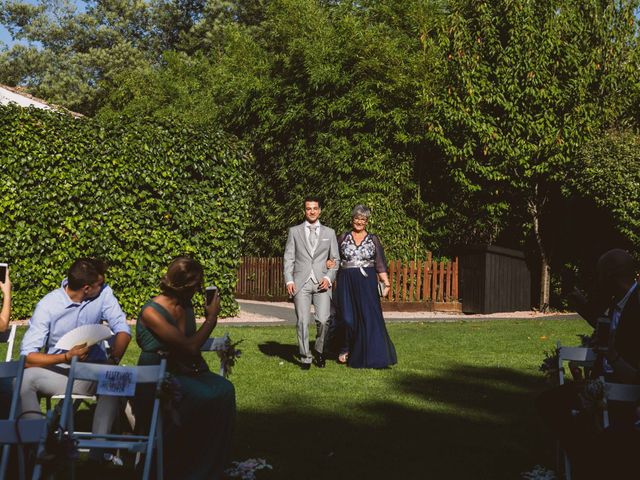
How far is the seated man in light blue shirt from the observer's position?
547cm

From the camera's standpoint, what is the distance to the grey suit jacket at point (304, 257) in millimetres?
10641

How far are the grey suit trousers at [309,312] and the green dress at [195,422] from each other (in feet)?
16.0

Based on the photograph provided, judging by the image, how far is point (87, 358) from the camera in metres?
6.12

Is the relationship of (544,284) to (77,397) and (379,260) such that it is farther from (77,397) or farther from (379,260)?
(77,397)

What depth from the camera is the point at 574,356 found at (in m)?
5.41

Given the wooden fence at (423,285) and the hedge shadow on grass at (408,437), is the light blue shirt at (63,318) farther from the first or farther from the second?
the wooden fence at (423,285)


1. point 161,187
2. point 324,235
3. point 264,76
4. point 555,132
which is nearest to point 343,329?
point 324,235

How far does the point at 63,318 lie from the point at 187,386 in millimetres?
1354

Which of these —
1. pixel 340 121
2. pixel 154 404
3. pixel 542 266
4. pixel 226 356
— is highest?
pixel 340 121

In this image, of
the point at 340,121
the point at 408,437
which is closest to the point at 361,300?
the point at 408,437

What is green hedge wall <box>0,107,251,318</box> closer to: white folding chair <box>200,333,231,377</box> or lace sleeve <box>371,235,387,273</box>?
lace sleeve <box>371,235,387,273</box>

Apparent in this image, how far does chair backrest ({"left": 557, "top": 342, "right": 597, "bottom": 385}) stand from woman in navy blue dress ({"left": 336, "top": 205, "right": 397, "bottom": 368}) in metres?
5.26

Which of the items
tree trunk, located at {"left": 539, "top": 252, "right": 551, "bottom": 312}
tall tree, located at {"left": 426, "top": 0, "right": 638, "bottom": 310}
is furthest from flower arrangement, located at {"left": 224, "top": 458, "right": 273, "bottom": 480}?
tree trunk, located at {"left": 539, "top": 252, "right": 551, "bottom": 312}

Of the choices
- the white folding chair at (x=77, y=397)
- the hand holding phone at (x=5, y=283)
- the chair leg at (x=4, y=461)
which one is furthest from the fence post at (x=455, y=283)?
the chair leg at (x=4, y=461)
